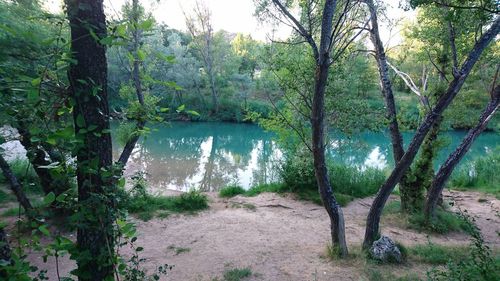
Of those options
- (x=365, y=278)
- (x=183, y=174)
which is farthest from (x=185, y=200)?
(x=183, y=174)

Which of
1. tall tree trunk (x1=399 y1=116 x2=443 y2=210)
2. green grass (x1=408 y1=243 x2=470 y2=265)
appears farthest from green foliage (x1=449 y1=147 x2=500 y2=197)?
green grass (x1=408 y1=243 x2=470 y2=265)

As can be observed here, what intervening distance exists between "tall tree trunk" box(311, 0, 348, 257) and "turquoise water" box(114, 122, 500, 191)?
418 centimetres

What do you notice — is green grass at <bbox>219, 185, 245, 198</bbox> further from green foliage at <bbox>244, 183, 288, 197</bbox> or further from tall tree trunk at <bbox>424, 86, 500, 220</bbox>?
tall tree trunk at <bbox>424, 86, 500, 220</bbox>

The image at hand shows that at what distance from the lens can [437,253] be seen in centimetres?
489

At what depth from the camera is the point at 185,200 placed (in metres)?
7.89

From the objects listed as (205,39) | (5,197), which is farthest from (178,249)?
(205,39)

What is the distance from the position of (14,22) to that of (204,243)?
4586 mm

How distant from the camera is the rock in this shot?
15.1 feet

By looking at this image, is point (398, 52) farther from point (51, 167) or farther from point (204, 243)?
point (51, 167)

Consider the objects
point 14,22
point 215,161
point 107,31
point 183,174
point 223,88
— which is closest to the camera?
point 107,31

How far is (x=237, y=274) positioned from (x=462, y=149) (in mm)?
4674

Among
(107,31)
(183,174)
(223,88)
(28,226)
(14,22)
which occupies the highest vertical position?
(223,88)

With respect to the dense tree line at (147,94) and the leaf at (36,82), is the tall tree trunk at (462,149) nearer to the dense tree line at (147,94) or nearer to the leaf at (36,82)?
the dense tree line at (147,94)

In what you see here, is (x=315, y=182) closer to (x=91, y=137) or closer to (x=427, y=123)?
(x=427, y=123)
